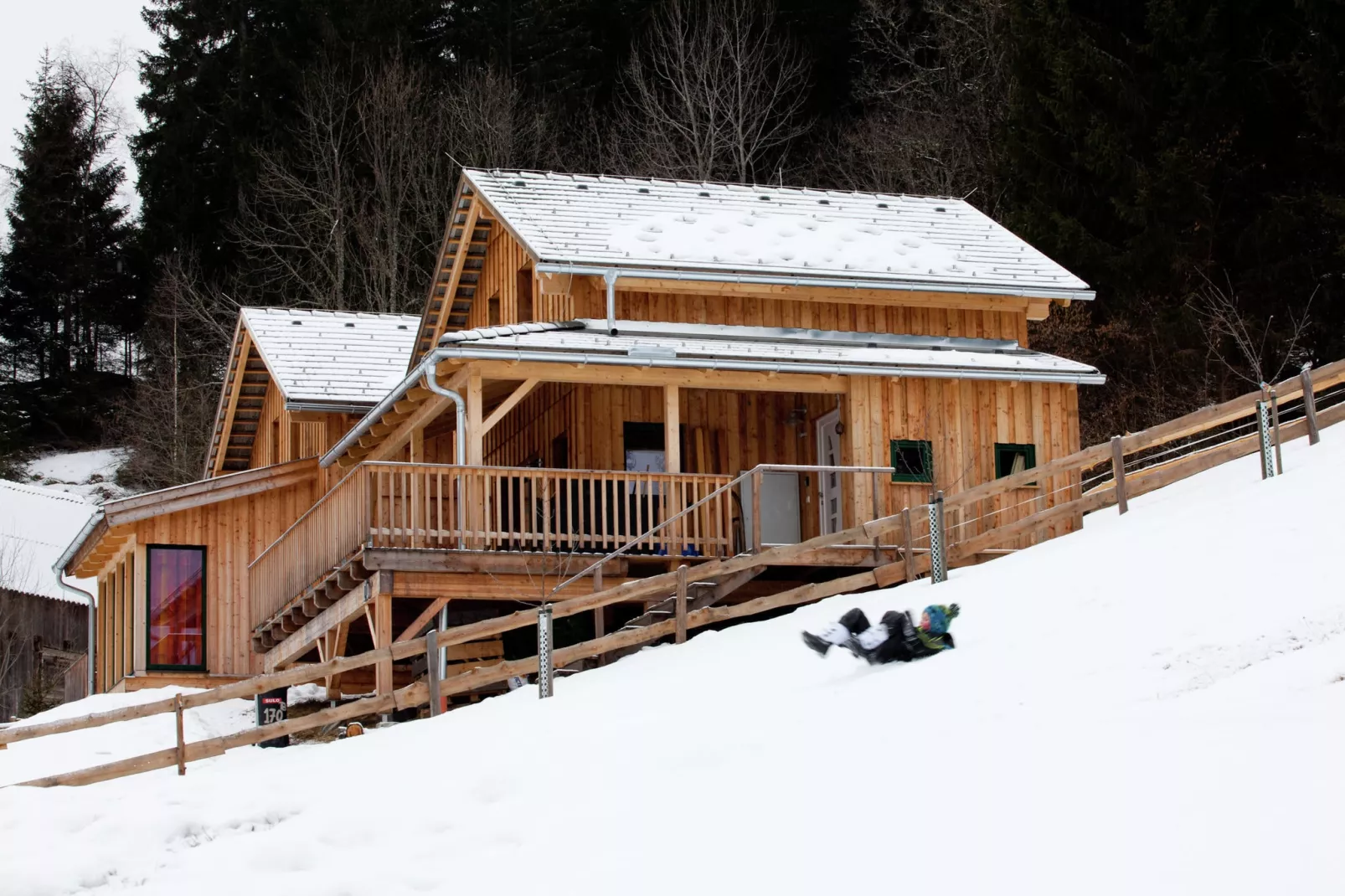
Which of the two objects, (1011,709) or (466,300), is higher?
(466,300)

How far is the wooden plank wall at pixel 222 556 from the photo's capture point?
90.9 ft

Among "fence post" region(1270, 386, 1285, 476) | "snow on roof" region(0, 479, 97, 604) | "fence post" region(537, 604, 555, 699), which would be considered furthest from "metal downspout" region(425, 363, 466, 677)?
"snow on roof" region(0, 479, 97, 604)

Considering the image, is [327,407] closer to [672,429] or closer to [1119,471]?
[672,429]

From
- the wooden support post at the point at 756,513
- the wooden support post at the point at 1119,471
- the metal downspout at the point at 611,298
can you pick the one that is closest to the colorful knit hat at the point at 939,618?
the wooden support post at the point at 1119,471

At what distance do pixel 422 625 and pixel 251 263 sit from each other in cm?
2892

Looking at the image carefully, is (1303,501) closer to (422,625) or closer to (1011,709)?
(1011,709)

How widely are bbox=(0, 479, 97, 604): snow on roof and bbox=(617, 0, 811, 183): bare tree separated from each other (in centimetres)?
1669

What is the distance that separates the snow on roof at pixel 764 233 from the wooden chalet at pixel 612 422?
6 centimetres

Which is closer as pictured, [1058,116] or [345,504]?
[345,504]

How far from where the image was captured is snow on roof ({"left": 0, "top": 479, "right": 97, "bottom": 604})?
38.6m

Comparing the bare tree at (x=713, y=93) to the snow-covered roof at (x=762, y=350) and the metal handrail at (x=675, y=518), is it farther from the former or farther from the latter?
the metal handrail at (x=675, y=518)

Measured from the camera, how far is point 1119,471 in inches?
764

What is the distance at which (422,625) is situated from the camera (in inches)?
833

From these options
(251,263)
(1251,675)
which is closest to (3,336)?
(251,263)
